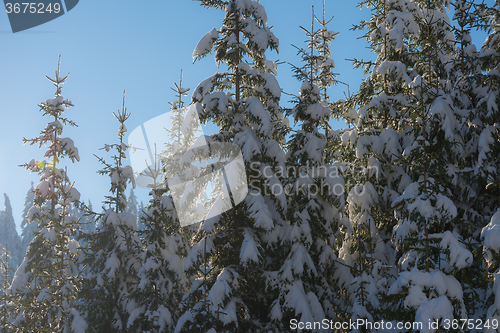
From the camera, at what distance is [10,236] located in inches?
2913

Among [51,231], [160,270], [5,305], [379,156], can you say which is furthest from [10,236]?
[379,156]

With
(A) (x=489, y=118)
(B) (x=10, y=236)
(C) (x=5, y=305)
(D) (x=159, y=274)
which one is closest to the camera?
(A) (x=489, y=118)

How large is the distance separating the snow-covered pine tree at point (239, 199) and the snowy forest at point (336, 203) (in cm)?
5

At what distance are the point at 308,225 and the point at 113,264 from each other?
9.58 metres

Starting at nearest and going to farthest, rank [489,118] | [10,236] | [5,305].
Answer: [489,118] → [5,305] → [10,236]

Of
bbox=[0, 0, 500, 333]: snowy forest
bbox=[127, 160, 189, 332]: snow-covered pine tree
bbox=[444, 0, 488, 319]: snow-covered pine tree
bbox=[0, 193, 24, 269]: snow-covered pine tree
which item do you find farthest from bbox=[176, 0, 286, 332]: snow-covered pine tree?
bbox=[0, 193, 24, 269]: snow-covered pine tree

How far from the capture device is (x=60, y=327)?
1397 cm

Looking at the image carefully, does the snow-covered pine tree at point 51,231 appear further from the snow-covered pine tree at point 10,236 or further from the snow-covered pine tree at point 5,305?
the snow-covered pine tree at point 10,236

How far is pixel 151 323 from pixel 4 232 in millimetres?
77367

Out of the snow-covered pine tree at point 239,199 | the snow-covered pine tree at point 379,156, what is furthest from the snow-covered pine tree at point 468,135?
the snow-covered pine tree at point 239,199

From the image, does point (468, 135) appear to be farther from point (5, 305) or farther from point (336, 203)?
point (5, 305)

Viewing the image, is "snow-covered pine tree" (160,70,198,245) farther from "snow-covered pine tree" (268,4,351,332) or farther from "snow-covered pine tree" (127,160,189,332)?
"snow-covered pine tree" (268,4,351,332)

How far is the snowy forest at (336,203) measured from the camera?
7875mm

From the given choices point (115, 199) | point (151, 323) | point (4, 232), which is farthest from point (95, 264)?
point (4, 232)
